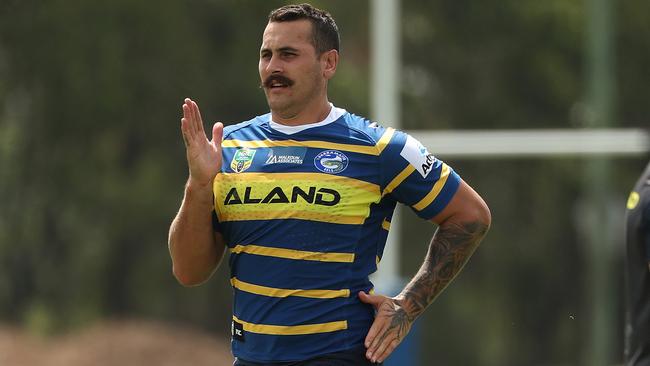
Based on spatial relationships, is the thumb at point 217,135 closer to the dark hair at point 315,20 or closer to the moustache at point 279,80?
the moustache at point 279,80

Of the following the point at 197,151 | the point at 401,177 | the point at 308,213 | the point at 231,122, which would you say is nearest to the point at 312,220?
the point at 308,213

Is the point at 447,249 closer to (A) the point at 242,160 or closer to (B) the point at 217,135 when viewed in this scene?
(A) the point at 242,160

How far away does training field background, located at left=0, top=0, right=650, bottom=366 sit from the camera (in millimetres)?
11539

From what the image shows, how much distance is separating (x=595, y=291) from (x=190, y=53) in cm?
790

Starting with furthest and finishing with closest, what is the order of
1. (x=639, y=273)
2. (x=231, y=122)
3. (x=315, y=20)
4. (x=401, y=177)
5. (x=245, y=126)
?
(x=231, y=122), (x=639, y=273), (x=245, y=126), (x=315, y=20), (x=401, y=177)

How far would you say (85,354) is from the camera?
16594 mm

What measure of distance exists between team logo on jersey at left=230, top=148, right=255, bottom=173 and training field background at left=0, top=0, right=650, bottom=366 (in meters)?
6.66

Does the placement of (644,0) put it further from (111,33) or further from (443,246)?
(111,33)

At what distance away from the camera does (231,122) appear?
57.0 ft

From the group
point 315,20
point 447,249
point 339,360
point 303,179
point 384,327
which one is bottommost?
point 339,360

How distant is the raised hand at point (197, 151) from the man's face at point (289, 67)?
10.3 inches

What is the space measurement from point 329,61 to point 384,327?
37.3 inches

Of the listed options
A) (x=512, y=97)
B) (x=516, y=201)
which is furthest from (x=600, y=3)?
(x=516, y=201)

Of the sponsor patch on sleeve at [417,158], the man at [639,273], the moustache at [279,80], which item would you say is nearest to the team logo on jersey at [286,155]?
the moustache at [279,80]
